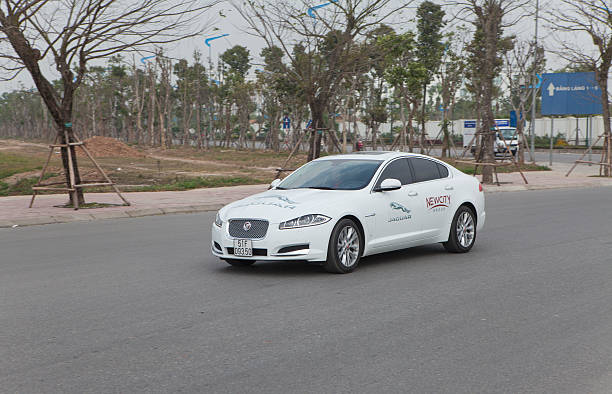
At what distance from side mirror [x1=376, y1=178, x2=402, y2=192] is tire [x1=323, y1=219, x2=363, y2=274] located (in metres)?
0.67

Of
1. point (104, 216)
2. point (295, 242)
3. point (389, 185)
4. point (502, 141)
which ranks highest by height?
point (389, 185)

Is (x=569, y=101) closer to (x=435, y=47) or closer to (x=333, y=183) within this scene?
(x=435, y=47)

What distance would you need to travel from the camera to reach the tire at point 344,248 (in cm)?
866

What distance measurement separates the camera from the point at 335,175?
32.4ft

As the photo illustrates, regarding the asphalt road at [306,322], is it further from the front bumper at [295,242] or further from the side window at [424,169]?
the side window at [424,169]

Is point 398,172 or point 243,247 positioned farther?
point 398,172

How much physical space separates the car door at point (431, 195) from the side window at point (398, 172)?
0.11 metres

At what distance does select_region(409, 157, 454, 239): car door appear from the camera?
10.1 metres

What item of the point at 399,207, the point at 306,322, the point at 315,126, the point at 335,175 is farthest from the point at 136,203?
the point at 306,322

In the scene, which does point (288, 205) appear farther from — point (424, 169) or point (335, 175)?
point (424, 169)

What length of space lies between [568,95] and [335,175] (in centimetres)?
3819

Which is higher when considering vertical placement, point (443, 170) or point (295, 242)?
point (443, 170)

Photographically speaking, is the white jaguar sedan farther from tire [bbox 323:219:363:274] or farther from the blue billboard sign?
the blue billboard sign

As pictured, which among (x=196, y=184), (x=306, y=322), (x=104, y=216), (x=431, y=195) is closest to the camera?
(x=306, y=322)
